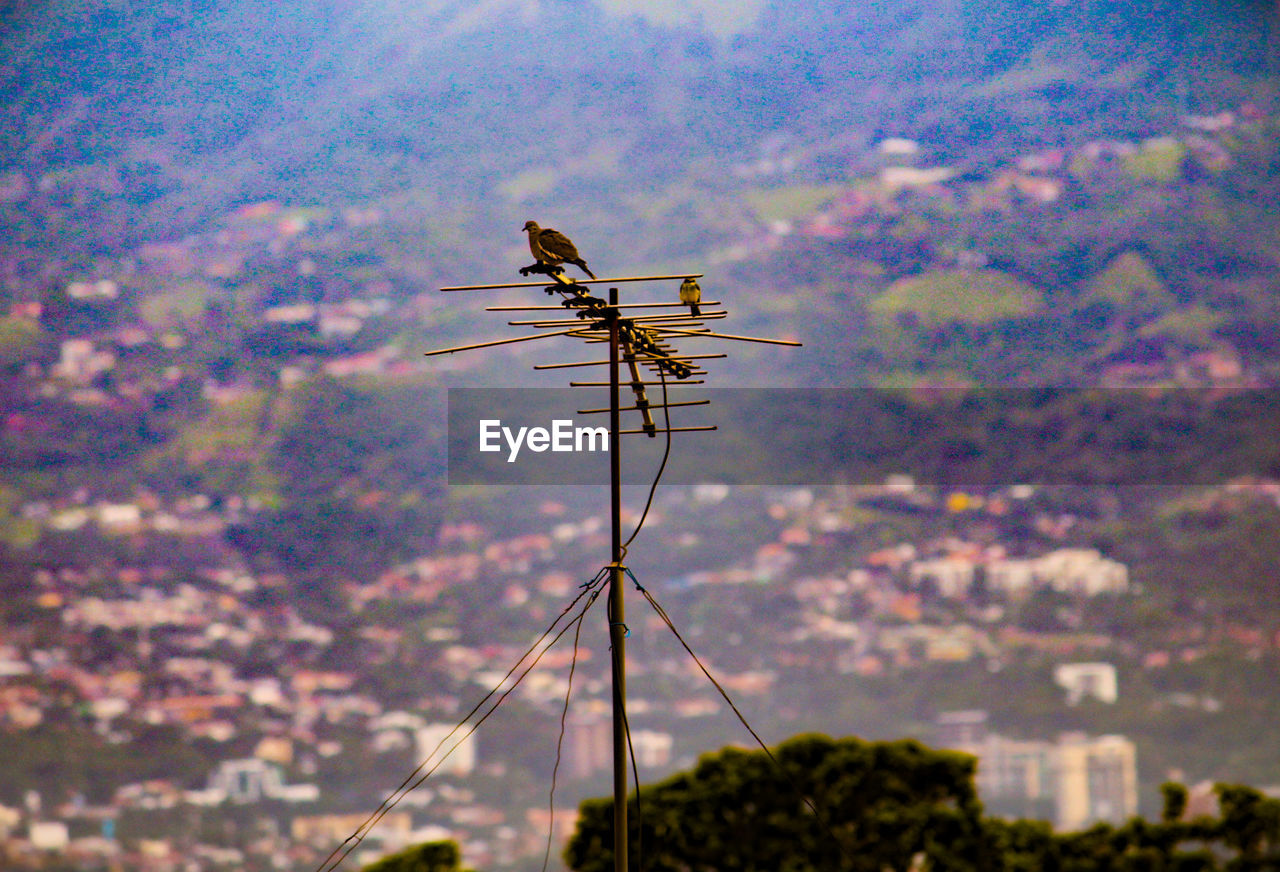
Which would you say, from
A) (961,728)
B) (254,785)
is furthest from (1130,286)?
(254,785)

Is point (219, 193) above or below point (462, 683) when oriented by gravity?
above

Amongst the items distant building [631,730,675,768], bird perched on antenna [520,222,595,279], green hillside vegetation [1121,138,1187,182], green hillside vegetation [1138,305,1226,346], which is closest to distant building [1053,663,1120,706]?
green hillside vegetation [1138,305,1226,346]

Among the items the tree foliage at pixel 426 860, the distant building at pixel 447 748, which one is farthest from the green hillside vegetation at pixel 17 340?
the tree foliage at pixel 426 860

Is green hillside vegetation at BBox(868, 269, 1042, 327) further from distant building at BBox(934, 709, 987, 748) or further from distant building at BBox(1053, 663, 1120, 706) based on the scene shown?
distant building at BBox(934, 709, 987, 748)

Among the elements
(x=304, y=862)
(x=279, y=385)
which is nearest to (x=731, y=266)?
(x=279, y=385)

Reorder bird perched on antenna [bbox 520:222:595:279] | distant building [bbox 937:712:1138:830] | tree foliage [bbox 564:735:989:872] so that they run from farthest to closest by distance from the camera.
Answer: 1. distant building [bbox 937:712:1138:830]
2. tree foliage [bbox 564:735:989:872]
3. bird perched on antenna [bbox 520:222:595:279]

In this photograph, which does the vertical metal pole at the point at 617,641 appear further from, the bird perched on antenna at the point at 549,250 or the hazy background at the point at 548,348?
the hazy background at the point at 548,348

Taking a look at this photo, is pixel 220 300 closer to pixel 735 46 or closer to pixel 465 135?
pixel 465 135
